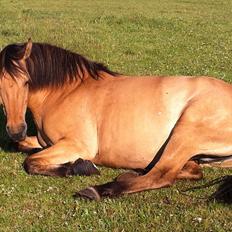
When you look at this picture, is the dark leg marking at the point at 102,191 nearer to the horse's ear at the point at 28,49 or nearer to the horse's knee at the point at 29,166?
the horse's knee at the point at 29,166

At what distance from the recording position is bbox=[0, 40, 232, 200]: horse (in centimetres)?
656

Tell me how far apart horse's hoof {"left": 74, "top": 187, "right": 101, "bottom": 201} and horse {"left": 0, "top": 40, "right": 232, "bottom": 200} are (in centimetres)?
35

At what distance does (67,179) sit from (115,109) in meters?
1.11

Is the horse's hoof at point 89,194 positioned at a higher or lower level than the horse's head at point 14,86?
lower

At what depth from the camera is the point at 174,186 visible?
6648 mm

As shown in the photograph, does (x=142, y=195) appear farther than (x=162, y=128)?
No

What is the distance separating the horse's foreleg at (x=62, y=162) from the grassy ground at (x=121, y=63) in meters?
0.11

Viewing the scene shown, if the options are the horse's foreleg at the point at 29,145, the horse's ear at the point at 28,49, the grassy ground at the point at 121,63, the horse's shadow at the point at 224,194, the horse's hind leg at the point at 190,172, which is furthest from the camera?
the horse's foreleg at the point at 29,145

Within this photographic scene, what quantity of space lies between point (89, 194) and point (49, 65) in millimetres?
2135

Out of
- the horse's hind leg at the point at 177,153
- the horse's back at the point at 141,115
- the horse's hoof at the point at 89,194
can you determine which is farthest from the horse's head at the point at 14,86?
the horse's hind leg at the point at 177,153

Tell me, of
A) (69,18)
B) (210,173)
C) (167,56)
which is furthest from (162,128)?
(69,18)

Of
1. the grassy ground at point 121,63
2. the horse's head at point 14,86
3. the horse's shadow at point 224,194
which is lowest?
the grassy ground at point 121,63

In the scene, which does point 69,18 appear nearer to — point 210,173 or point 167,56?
point 167,56

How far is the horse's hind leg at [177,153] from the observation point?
636 centimetres
